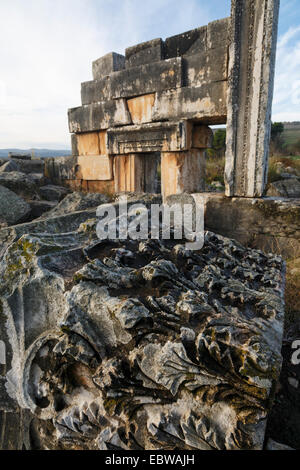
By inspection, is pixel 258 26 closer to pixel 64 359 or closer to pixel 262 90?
pixel 262 90

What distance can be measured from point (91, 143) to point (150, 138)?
60.9 inches

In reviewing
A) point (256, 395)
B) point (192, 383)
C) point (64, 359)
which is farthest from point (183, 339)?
point (64, 359)

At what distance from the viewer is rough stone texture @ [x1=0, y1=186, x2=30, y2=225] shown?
3.65 meters

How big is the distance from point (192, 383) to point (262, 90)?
3.20 metres

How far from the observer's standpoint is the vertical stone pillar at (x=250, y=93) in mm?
3029

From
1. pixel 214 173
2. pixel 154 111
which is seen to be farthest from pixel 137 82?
pixel 214 173

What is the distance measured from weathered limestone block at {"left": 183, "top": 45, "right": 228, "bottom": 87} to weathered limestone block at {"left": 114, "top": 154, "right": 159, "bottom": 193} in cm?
149

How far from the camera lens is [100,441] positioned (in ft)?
3.42

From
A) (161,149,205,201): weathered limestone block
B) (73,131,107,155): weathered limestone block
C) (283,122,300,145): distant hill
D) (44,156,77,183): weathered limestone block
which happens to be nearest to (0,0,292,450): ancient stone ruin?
(161,149,205,201): weathered limestone block

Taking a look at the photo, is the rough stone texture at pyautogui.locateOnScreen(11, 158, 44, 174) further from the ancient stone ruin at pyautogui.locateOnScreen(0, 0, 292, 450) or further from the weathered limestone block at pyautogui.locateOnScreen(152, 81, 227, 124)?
the ancient stone ruin at pyautogui.locateOnScreen(0, 0, 292, 450)

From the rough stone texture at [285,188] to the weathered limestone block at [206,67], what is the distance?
3.50m

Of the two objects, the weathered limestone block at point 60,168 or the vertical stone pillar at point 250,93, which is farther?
the weathered limestone block at point 60,168

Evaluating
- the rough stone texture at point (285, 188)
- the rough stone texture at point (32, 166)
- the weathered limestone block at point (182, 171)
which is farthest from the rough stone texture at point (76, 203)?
the rough stone texture at point (285, 188)

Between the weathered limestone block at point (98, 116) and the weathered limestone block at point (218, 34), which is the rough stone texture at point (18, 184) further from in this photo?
the weathered limestone block at point (218, 34)
